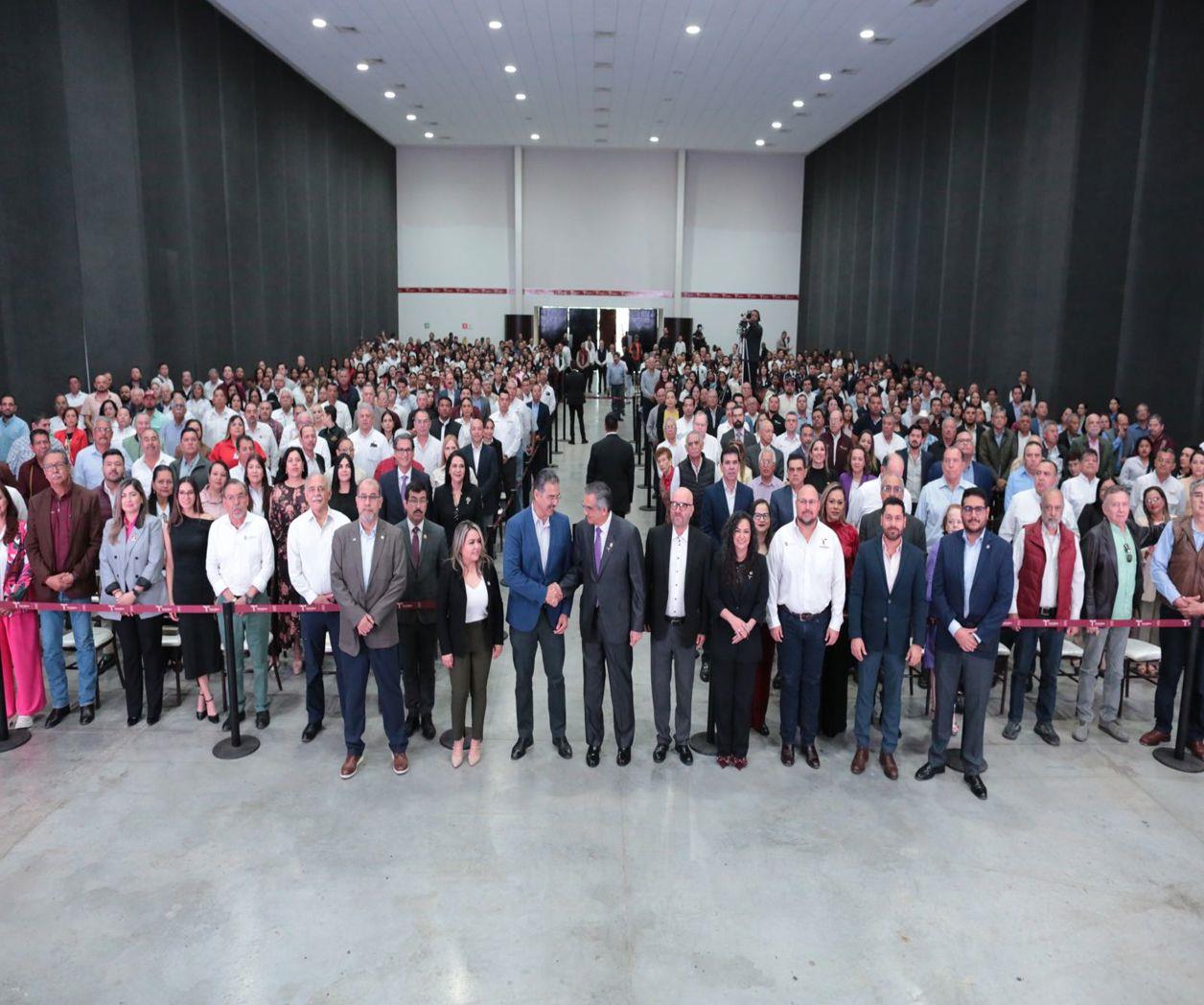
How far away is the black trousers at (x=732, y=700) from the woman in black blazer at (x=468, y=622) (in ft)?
4.77

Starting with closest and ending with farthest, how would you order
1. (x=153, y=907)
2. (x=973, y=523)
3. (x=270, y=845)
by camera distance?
(x=153, y=907) < (x=270, y=845) < (x=973, y=523)

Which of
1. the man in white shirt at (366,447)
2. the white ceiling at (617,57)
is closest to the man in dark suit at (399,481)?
the man in white shirt at (366,447)

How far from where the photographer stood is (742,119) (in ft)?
79.3

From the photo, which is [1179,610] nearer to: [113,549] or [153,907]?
[153,907]

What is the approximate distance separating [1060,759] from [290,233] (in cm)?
1915

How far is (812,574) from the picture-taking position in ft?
18.3

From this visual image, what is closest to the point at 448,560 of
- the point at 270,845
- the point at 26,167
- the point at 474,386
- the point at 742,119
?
the point at 270,845

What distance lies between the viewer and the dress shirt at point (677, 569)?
5.57m

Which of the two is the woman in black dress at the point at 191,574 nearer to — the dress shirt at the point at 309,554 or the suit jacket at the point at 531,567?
the dress shirt at the point at 309,554

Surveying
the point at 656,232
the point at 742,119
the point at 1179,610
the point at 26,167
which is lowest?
the point at 1179,610

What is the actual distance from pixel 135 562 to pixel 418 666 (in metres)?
2.07

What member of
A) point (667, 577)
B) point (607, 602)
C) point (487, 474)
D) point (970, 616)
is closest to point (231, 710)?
point (607, 602)

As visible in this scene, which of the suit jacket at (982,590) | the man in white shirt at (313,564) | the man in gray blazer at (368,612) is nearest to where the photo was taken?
the suit jacket at (982,590)

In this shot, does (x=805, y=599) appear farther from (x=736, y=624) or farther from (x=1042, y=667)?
(x=1042, y=667)
